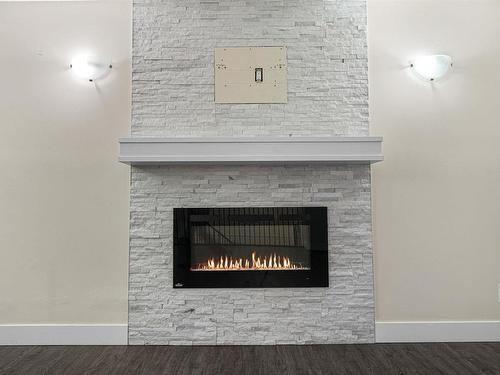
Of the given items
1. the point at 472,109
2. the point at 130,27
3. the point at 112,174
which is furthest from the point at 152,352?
the point at 472,109

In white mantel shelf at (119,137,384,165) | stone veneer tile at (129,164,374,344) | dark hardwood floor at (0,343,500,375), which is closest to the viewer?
dark hardwood floor at (0,343,500,375)

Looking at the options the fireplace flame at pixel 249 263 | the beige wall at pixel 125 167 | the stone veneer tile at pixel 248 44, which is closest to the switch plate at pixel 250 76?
the stone veneer tile at pixel 248 44

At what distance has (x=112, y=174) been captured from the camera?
3041 mm

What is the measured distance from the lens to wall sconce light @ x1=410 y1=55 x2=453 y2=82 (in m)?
2.97

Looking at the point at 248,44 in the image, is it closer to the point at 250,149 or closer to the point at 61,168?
the point at 250,149

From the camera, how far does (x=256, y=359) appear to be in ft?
8.68

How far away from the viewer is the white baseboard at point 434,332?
2.96m

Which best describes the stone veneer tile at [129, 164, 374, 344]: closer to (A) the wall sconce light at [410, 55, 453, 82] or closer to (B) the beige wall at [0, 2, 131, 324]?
(B) the beige wall at [0, 2, 131, 324]

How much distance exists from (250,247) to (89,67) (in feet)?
5.93

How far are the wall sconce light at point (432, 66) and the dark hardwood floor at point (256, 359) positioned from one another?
1.98 metres

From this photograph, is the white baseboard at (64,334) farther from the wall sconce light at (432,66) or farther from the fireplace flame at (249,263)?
the wall sconce light at (432,66)

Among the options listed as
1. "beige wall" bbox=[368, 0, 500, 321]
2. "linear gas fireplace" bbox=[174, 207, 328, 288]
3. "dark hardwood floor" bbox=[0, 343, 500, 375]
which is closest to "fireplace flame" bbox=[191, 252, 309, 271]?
"linear gas fireplace" bbox=[174, 207, 328, 288]

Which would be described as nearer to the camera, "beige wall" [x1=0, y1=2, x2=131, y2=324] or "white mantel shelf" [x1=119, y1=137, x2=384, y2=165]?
"white mantel shelf" [x1=119, y1=137, x2=384, y2=165]

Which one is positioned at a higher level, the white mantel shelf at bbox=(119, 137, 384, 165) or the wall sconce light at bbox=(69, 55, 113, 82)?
the wall sconce light at bbox=(69, 55, 113, 82)
